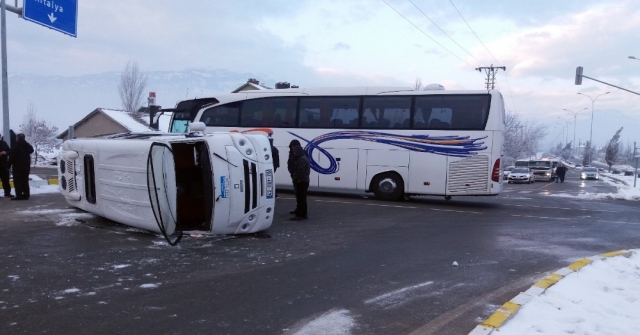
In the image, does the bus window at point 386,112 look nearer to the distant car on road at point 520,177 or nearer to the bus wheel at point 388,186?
the bus wheel at point 388,186

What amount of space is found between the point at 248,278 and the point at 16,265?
10.4ft

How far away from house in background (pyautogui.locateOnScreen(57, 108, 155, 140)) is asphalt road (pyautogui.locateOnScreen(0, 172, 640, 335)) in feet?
115

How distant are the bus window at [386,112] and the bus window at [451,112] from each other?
1.17 feet

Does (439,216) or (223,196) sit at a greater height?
(223,196)

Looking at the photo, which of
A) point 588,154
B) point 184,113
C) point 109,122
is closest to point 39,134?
point 109,122

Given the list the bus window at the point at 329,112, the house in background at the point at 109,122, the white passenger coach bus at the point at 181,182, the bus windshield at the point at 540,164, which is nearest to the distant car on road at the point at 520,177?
the bus windshield at the point at 540,164

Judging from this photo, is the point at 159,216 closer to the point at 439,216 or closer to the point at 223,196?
the point at 223,196

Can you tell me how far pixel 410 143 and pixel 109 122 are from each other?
37872 mm

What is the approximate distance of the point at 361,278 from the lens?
6.74 meters

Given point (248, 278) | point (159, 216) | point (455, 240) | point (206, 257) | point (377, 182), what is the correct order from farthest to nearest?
point (377, 182) < point (455, 240) < point (159, 216) < point (206, 257) < point (248, 278)

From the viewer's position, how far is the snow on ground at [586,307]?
4809 millimetres

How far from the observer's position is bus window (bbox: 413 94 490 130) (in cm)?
1528

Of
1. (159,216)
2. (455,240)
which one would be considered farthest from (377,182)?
(159,216)

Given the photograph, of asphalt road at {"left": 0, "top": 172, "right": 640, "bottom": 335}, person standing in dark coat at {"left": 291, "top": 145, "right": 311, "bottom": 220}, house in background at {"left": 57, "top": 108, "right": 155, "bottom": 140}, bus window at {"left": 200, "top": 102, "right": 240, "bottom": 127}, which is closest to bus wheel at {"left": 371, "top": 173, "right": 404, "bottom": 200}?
asphalt road at {"left": 0, "top": 172, "right": 640, "bottom": 335}
